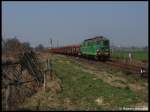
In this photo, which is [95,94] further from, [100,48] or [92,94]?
[100,48]

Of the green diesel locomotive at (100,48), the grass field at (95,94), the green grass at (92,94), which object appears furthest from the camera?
the green diesel locomotive at (100,48)

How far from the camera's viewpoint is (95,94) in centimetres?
2338

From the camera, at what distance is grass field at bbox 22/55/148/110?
20.1 meters

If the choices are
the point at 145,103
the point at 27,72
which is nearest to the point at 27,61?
the point at 27,72

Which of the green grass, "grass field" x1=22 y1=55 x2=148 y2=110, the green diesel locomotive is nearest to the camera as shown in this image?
"grass field" x1=22 y1=55 x2=148 y2=110

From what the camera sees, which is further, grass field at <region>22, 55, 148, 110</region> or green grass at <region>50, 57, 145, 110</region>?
green grass at <region>50, 57, 145, 110</region>

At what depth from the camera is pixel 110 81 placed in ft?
90.8

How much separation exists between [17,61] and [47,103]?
659cm

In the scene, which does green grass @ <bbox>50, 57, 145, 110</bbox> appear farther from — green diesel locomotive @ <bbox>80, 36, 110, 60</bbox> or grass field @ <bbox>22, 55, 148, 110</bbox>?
green diesel locomotive @ <bbox>80, 36, 110, 60</bbox>

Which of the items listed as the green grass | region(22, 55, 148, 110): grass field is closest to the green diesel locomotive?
region(22, 55, 148, 110): grass field

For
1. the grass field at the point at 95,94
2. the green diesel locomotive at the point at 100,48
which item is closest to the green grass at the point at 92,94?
the grass field at the point at 95,94

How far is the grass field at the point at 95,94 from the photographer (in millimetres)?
20141

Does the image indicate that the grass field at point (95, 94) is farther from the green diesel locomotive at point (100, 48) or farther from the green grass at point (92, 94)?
the green diesel locomotive at point (100, 48)

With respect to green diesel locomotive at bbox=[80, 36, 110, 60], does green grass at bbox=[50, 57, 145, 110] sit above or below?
below
